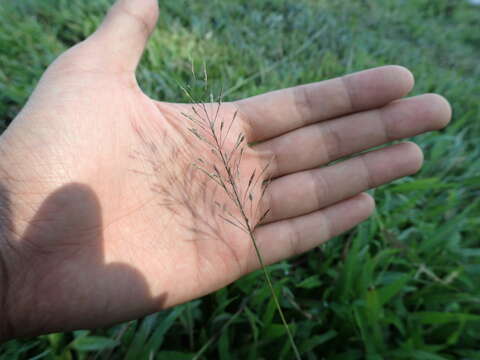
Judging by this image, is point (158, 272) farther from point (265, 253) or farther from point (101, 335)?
point (265, 253)

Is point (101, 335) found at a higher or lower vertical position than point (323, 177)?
lower

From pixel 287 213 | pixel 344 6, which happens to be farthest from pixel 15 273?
pixel 344 6

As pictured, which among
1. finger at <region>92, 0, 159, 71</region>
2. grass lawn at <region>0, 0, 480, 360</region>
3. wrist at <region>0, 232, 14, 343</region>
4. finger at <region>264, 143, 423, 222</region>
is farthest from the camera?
finger at <region>264, 143, 423, 222</region>

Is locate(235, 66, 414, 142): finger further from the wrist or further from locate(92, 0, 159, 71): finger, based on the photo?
the wrist

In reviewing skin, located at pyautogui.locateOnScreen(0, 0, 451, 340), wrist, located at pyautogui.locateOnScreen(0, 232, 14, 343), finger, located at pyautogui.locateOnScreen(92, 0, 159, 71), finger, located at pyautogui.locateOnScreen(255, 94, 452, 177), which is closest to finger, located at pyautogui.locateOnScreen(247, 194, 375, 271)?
skin, located at pyautogui.locateOnScreen(0, 0, 451, 340)

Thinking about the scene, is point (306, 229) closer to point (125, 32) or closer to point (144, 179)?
point (144, 179)

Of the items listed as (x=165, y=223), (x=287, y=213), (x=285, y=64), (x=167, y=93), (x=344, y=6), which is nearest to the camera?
(x=165, y=223)

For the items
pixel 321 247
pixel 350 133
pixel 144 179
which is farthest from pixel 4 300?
pixel 350 133
